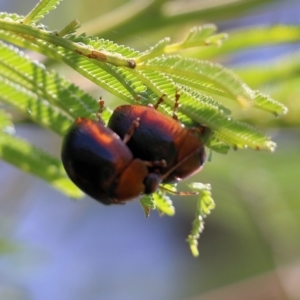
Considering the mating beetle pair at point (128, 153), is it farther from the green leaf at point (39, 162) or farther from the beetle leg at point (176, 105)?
the green leaf at point (39, 162)

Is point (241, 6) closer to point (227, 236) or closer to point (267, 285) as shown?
point (267, 285)

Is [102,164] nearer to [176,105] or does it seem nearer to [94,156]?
[94,156]

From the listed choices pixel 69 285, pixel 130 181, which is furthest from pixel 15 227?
pixel 69 285

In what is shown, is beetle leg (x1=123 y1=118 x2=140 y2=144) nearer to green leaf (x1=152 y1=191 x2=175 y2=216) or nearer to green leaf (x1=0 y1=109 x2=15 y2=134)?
green leaf (x1=152 y1=191 x2=175 y2=216)

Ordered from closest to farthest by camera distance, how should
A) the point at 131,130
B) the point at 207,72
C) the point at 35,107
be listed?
the point at 207,72 < the point at 131,130 < the point at 35,107

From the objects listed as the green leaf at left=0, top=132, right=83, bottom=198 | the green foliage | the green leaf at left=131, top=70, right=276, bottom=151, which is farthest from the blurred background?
the green leaf at left=131, top=70, right=276, bottom=151

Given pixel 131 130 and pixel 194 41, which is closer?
pixel 194 41

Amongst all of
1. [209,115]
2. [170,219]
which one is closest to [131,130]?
[209,115]
